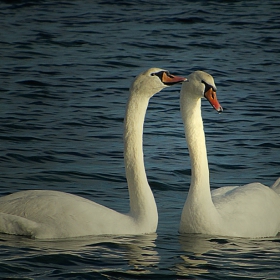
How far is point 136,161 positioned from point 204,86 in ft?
3.35

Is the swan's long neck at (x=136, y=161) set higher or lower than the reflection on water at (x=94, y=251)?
higher

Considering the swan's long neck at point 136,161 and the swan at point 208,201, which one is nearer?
the swan's long neck at point 136,161

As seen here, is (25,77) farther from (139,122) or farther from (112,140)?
(139,122)

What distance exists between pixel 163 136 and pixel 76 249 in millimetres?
5925

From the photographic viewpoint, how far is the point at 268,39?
2386cm

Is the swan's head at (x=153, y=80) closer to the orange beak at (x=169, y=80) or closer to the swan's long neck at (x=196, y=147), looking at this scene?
the orange beak at (x=169, y=80)

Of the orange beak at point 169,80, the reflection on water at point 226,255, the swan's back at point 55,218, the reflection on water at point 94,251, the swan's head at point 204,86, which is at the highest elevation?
the orange beak at point 169,80

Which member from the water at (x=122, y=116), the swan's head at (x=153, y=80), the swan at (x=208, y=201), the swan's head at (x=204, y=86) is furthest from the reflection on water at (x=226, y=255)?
the swan's head at (x=153, y=80)

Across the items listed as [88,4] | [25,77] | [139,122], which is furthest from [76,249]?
[88,4]

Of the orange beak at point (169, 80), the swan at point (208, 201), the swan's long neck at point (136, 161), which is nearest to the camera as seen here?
the orange beak at point (169, 80)

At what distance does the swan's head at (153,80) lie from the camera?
8625 mm

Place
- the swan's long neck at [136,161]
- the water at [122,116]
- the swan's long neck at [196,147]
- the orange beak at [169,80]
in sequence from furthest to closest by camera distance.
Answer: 1. the swan's long neck at [196,147]
2. the swan's long neck at [136,161]
3. the orange beak at [169,80]
4. the water at [122,116]

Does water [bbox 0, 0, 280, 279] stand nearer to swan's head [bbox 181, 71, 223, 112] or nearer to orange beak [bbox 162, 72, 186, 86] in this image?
swan's head [bbox 181, 71, 223, 112]

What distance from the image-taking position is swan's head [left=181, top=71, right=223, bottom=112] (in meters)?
8.90
